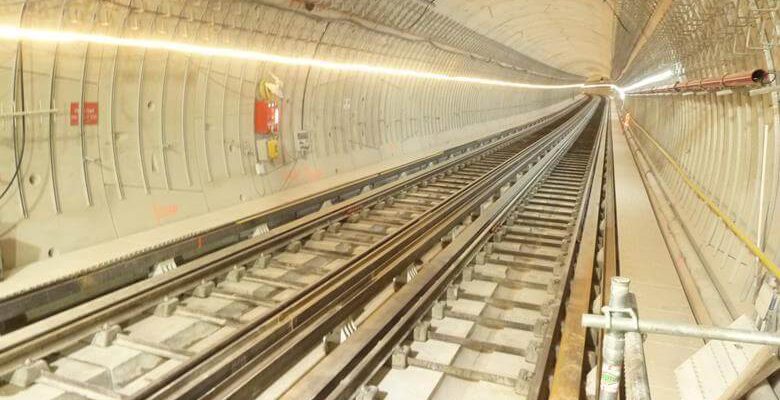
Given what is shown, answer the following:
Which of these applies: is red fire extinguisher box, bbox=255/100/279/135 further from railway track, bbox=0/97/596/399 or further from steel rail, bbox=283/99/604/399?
steel rail, bbox=283/99/604/399

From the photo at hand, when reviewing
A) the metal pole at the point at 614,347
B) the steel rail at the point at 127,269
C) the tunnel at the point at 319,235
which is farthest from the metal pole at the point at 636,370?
the steel rail at the point at 127,269

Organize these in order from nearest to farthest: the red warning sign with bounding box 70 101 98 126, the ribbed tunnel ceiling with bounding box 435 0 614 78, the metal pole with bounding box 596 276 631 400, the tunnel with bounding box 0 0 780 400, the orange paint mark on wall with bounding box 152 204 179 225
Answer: the metal pole with bounding box 596 276 631 400 < the tunnel with bounding box 0 0 780 400 < the red warning sign with bounding box 70 101 98 126 < the orange paint mark on wall with bounding box 152 204 179 225 < the ribbed tunnel ceiling with bounding box 435 0 614 78

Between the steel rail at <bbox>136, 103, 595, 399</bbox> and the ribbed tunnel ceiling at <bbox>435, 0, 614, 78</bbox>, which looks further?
the ribbed tunnel ceiling at <bbox>435, 0, 614, 78</bbox>

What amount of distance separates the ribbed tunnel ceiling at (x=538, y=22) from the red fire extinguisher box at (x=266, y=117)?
6.49m

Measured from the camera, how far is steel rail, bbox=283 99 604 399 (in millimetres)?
4496

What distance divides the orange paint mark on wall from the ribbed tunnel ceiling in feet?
32.3

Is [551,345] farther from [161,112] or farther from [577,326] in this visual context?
[161,112]

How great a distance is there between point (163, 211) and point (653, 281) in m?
7.21

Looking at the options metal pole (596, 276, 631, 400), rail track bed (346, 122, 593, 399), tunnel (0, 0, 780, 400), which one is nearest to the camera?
metal pole (596, 276, 631, 400)

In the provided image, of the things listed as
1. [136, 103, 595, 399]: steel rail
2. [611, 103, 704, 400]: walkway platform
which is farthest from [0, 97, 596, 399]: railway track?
[611, 103, 704, 400]: walkway platform

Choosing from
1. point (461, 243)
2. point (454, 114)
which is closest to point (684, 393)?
point (461, 243)

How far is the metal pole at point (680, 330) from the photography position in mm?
2512

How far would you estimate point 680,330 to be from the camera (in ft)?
8.46

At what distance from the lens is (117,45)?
26.9ft
